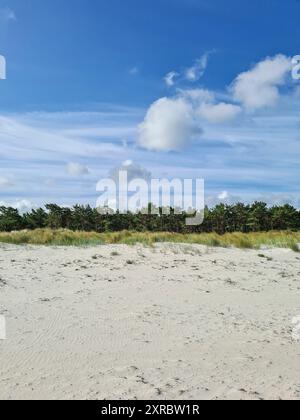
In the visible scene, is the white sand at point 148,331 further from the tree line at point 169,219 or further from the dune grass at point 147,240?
the tree line at point 169,219

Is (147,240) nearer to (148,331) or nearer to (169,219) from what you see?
(148,331)

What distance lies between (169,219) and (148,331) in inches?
1921

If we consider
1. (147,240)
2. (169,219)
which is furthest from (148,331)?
(169,219)

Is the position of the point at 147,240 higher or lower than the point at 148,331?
higher

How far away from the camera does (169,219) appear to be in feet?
182

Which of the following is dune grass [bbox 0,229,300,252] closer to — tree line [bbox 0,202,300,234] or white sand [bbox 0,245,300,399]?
white sand [bbox 0,245,300,399]

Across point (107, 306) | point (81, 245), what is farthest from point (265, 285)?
point (81, 245)

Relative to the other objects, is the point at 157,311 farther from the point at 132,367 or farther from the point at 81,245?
the point at 81,245

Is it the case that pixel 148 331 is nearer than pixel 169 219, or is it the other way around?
pixel 148 331

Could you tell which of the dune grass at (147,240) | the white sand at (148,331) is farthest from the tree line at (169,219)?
the white sand at (148,331)

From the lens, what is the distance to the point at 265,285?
10984 millimetres

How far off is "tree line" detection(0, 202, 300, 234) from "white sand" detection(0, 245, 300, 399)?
42.2 meters

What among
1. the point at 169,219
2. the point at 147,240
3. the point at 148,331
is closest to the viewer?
the point at 148,331
